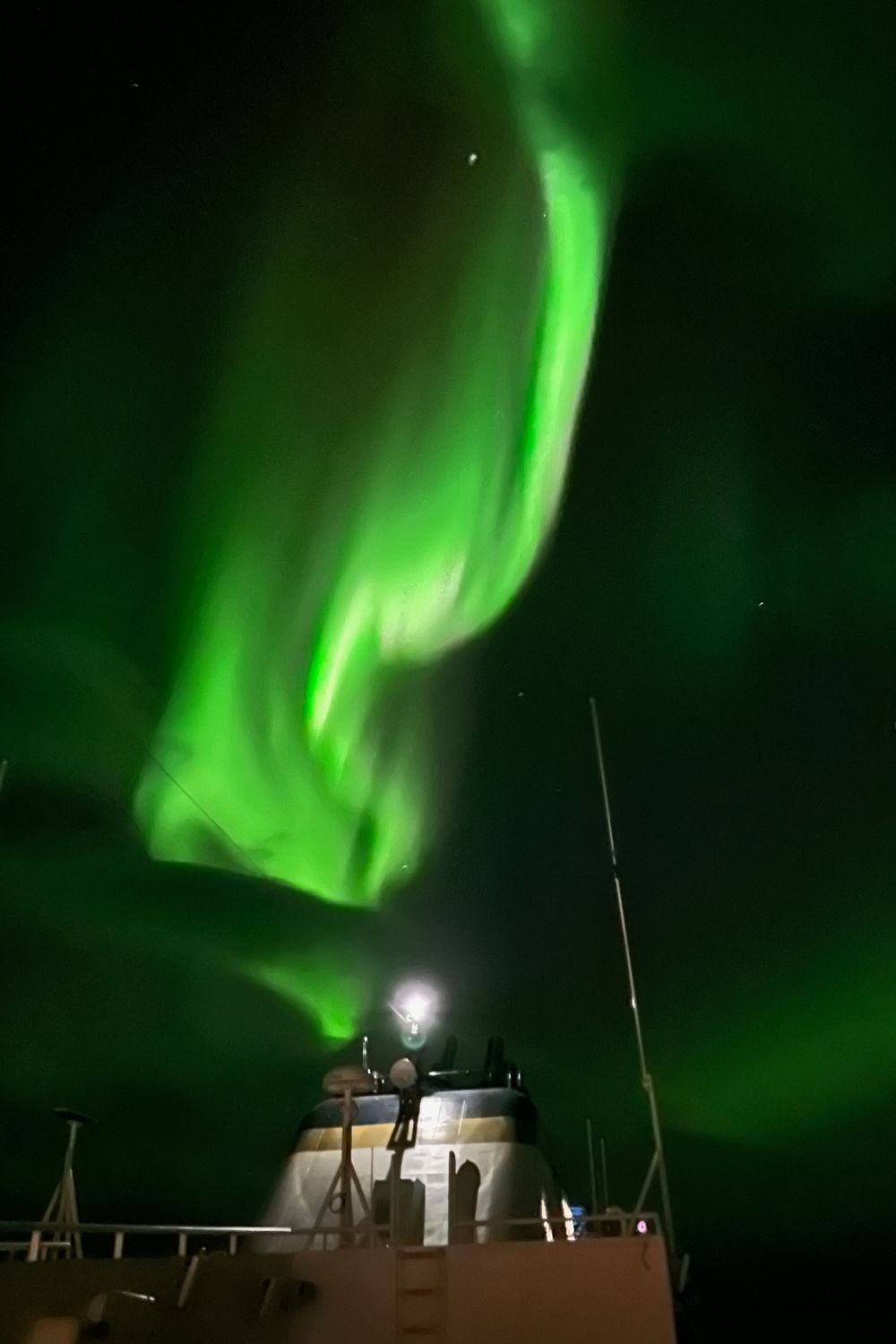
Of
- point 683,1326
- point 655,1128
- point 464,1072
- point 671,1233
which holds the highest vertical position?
point 464,1072

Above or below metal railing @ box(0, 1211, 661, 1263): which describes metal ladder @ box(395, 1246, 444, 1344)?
below

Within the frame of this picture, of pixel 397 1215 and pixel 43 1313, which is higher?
pixel 397 1215

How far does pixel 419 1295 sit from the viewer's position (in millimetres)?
9430

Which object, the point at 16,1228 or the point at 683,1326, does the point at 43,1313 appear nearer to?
the point at 16,1228

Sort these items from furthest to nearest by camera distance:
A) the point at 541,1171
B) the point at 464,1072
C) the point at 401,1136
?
the point at 464,1072 < the point at 541,1171 < the point at 401,1136

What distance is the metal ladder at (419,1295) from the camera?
30.5 ft

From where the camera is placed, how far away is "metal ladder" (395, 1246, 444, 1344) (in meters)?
9.30

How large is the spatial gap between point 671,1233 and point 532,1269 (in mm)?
2080

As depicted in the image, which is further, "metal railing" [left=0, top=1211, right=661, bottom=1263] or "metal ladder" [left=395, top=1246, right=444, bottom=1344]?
"metal ladder" [left=395, top=1246, right=444, bottom=1344]

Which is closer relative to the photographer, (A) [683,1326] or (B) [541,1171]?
(A) [683,1326]

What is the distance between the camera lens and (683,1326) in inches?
482

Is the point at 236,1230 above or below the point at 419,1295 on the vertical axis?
above

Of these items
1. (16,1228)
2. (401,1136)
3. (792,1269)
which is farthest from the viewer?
(792,1269)

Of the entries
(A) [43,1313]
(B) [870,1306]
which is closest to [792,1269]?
(B) [870,1306]
